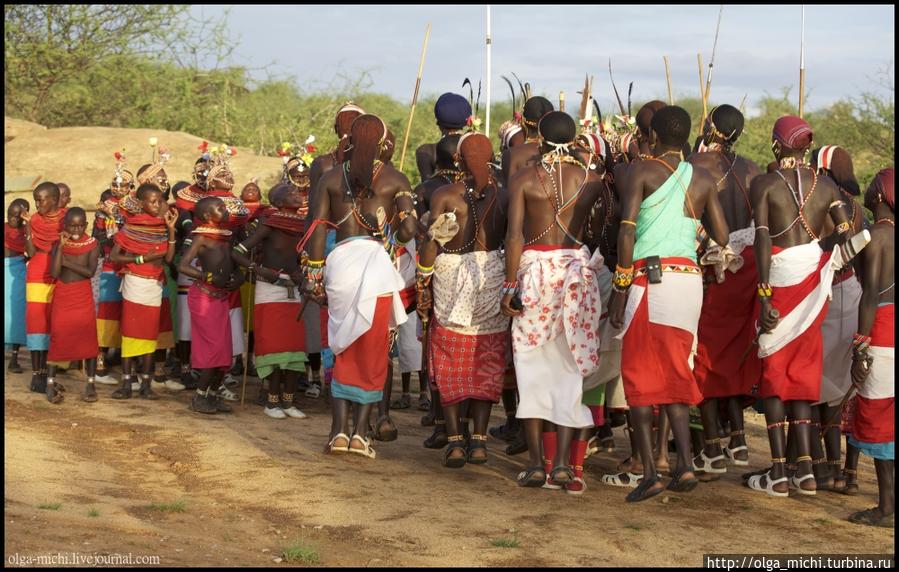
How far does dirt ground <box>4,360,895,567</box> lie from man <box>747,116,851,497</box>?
1.53 ft

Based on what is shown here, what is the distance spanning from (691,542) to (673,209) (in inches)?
73.8

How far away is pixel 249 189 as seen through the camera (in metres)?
10.1

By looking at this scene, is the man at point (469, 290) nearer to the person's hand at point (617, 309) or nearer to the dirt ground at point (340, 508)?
the dirt ground at point (340, 508)

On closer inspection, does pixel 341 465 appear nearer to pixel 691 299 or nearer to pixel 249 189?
pixel 691 299

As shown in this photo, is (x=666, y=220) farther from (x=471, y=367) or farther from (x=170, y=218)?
(x=170, y=218)

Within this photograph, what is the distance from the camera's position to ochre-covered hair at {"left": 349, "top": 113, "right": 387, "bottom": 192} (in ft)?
24.2

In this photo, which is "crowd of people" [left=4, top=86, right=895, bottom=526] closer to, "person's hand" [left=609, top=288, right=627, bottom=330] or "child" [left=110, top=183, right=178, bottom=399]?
"person's hand" [left=609, top=288, right=627, bottom=330]

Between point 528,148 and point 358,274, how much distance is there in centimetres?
140

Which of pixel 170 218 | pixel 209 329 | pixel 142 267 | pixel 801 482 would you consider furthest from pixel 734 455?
pixel 142 267

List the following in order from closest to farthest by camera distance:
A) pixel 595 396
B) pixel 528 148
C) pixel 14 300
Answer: pixel 595 396 → pixel 528 148 → pixel 14 300

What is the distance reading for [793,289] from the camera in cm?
688

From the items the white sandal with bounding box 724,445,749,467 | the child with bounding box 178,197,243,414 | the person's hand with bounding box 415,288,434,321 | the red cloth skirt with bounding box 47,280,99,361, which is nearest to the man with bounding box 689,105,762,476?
the white sandal with bounding box 724,445,749,467

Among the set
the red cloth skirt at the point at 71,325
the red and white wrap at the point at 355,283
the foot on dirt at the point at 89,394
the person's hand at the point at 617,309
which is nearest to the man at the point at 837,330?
the person's hand at the point at 617,309

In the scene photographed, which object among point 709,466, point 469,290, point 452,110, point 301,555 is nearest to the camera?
point 301,555
